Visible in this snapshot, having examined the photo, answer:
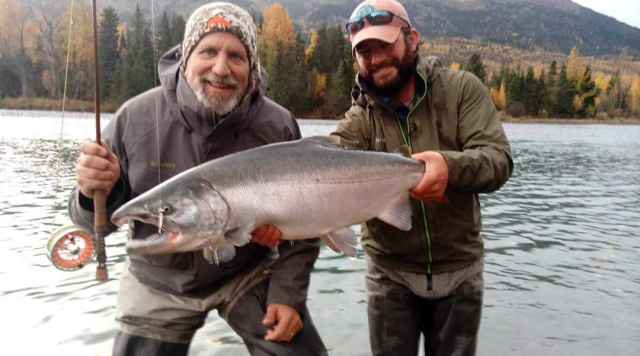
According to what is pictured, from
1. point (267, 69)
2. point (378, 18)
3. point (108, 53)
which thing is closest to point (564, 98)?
point (267, 69)

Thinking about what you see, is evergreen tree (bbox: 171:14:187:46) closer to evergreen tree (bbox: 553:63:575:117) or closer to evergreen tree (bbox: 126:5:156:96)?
evergreen tree (bbox: 126:5:156:96)

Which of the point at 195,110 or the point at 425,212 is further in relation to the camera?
the point at 425,212

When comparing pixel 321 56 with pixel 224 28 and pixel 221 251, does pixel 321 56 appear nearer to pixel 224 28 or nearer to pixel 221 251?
pixel 224 28

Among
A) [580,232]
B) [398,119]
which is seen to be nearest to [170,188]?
[398,119]

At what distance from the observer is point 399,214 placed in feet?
11.0

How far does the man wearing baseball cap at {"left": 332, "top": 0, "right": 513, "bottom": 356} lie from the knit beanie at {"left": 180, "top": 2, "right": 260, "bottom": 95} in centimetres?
74

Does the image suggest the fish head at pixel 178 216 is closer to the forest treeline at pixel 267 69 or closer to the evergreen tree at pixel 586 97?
the forest treeline at pixel 267 69

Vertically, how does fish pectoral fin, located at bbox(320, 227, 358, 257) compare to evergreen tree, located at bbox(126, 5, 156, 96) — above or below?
below

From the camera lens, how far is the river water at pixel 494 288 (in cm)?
564

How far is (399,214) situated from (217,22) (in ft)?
5.91

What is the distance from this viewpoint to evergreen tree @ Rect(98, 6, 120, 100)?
44.9 meters

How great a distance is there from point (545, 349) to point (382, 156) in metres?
3.69

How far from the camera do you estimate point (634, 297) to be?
7.11m

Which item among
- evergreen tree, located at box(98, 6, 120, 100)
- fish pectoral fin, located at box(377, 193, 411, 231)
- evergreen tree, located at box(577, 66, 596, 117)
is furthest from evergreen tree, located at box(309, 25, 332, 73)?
fish pectoral fin, located at box(377, 193, 411, 231)
